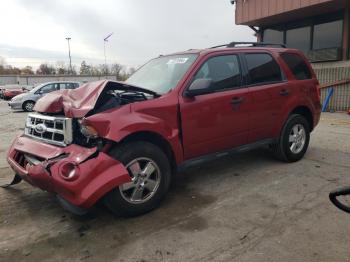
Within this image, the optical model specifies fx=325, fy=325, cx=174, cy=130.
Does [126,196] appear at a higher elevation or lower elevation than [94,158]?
lower

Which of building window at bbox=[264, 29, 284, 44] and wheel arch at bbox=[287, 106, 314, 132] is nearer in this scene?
wheel arch at bbox=[287, 106, 314, 132]

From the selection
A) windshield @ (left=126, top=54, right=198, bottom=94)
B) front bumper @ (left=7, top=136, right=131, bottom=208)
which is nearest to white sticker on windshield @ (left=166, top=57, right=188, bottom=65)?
windshield @ (left=126, top=54, right=198, bottom=94)

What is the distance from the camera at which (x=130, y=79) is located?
503 cm

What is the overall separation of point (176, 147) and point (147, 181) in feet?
1.80

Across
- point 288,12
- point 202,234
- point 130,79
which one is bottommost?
point 202,234

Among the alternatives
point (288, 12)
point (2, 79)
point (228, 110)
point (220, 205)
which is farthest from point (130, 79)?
point (2, 79)

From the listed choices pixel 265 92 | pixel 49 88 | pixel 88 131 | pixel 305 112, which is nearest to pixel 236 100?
pixel 265 92

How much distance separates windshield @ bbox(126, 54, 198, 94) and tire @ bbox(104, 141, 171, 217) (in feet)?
2.91

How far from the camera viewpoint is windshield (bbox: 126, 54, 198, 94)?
4156 millimetres

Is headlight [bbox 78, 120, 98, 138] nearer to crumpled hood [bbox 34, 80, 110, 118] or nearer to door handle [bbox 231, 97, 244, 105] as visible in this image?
crumpled hood [bbox 34, 80, 110, 118]

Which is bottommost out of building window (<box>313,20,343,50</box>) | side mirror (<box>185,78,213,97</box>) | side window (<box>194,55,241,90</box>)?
side mirror (<box>185,78,213,97</box>)

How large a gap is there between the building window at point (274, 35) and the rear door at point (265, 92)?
36.6 ft

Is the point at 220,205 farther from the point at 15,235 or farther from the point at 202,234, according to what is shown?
the point at 15,235

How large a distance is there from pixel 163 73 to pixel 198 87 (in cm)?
81
